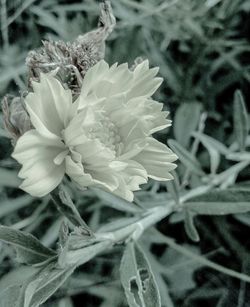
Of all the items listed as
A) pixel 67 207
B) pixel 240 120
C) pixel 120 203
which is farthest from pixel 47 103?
pixel 240 120

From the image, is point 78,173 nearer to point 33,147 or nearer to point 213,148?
point 33,147

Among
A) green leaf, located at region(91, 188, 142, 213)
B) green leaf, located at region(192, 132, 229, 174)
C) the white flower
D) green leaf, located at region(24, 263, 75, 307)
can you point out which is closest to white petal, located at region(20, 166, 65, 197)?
the white flower

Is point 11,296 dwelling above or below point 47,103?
below

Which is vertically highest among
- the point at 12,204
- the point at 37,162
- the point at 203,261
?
the point at 37,162

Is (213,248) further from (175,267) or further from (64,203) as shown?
(64,203)

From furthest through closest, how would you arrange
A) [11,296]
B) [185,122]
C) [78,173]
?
[185,122]
[11,296]
[78,173]
